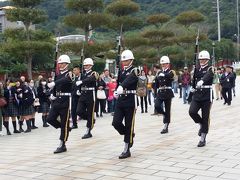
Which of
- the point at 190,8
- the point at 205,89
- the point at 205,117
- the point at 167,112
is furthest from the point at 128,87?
the point at 190,8

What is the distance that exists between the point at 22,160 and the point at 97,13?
22.8m

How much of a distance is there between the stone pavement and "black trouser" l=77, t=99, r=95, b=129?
394mm

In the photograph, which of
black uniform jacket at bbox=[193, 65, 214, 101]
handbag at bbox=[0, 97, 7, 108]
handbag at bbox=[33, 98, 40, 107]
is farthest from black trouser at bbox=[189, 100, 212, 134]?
handbag at bbox=[33, 98, 40, 107]

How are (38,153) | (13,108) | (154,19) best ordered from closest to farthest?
(38,153) → (13,108) → (154,19)

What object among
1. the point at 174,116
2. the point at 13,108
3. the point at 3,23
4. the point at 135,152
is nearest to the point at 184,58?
the point at 3,23

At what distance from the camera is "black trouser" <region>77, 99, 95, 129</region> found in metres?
10.1

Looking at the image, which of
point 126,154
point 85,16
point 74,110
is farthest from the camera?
point 85,16

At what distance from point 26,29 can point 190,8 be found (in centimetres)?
4759

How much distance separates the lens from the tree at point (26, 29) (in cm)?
2648

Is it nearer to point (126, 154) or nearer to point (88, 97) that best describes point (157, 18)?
point (88, 97)

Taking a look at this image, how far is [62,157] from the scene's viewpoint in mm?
7934

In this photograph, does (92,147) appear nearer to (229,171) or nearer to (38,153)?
(38,153)

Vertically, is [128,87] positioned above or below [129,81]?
below

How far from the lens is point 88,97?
10.2 meters
